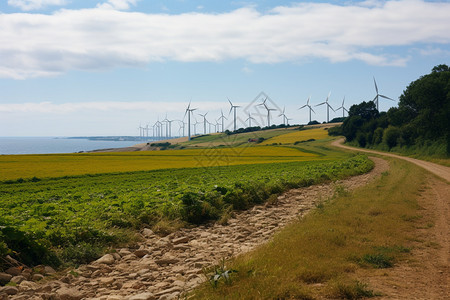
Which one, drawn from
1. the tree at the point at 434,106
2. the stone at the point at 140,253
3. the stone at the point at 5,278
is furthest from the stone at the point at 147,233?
the tree at the point at 434,106

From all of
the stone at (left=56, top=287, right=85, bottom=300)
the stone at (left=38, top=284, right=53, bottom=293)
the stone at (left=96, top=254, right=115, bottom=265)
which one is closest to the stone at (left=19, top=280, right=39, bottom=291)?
the stone at (left=38, top=284, right=53, bottom=293)

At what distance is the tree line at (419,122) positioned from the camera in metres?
51.0

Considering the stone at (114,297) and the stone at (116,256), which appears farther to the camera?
the stone at (116,256)

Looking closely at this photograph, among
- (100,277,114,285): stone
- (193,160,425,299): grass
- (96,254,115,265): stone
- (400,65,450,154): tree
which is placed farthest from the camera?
(400,65,450,154): tree

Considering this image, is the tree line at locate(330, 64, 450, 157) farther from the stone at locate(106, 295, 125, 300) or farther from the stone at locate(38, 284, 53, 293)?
the stone at locate(38, 284, 53, 293)

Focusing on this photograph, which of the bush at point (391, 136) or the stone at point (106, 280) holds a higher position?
the bush at point (391, 136)

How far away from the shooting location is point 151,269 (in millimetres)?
10344

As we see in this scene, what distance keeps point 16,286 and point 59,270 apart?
1.62 meters

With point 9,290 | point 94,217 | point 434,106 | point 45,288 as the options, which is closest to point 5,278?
point 9,290

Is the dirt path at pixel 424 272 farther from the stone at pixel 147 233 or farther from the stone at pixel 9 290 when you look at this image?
the stone at pixel 147 233

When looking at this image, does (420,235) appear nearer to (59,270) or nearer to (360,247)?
(360,247)

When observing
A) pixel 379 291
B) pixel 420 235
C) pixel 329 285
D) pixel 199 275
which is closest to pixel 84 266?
pixel 199 275

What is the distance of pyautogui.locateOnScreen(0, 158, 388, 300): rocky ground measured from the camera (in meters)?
8.38

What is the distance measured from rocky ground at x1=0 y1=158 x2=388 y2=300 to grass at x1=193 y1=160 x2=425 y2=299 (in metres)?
1.34
